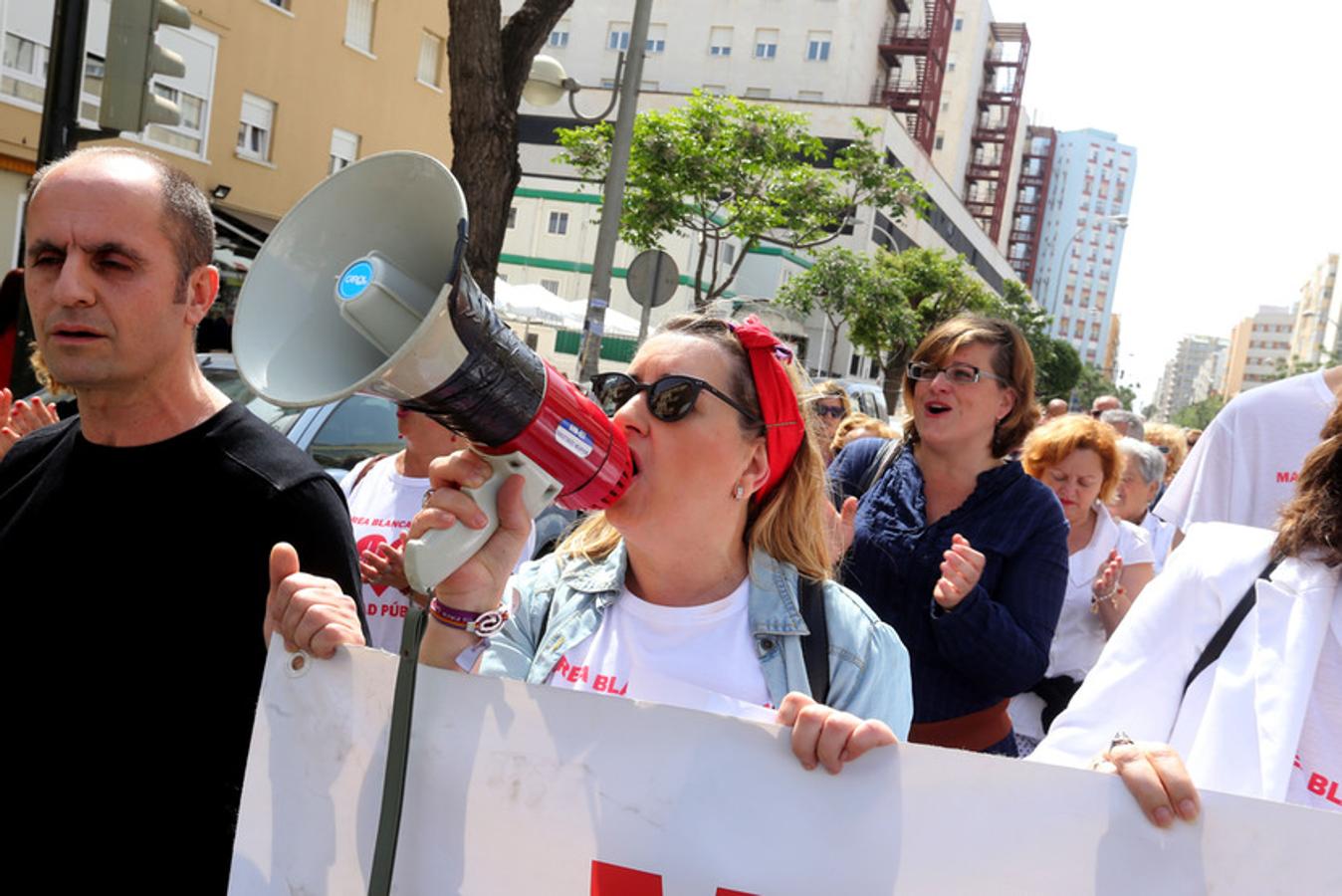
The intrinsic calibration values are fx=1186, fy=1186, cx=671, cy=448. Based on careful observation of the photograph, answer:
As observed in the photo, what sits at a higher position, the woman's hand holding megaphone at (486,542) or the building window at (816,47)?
the building window at (816,47)

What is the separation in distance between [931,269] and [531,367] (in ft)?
133

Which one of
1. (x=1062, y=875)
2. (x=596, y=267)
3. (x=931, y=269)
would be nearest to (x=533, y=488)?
(x=1062, y=875)

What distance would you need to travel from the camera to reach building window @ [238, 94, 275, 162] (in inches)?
747

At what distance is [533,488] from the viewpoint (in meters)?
1.71

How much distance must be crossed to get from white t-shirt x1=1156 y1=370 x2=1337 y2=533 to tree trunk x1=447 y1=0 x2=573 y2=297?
4.43 m

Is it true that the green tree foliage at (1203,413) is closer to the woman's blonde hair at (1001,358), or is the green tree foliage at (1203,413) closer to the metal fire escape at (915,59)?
the metal fire escape at (915,59)

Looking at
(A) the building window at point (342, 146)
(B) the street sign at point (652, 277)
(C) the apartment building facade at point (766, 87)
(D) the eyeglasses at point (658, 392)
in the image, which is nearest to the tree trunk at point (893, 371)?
(C) the apartment building facade at point (766, 87)

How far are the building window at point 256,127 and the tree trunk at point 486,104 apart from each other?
1340cm

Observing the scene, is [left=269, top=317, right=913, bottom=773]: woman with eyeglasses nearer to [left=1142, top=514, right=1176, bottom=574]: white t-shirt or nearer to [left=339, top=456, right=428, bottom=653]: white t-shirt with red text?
[left=339, top=456, right=428, bottom=653]: white t-shirt with red text

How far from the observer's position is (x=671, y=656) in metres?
1.99

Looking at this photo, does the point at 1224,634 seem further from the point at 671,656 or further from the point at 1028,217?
the point at 1028,217

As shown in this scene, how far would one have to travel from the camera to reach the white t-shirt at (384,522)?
3.34m

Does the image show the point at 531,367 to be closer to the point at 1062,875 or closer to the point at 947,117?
the point at 1062,875

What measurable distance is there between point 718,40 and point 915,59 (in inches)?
530
